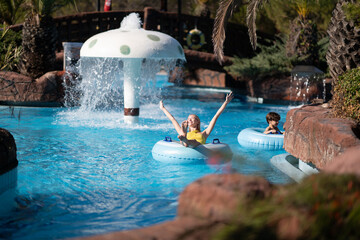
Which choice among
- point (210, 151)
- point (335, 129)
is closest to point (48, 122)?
point (210, 151)

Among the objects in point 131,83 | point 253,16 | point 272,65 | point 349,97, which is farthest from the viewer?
point 272,65

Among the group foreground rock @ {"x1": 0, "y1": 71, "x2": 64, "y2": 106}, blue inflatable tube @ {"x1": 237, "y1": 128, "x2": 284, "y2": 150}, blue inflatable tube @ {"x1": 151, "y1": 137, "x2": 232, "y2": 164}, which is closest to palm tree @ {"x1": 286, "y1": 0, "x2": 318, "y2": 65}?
foreground rock @ {"x1": 0, "y1": 71, "x2": 64, "y2": 106}

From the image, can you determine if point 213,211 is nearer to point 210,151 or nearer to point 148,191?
point 148,191

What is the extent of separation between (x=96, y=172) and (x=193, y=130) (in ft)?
6.24

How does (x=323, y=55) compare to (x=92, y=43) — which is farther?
(x=323, y=55)

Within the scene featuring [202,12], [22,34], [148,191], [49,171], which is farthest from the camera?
[202,12]

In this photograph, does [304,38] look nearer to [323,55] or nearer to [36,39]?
[323,55]

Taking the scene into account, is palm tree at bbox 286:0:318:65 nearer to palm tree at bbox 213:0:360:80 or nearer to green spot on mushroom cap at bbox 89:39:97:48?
palm tree at bbox 213:0:360:80

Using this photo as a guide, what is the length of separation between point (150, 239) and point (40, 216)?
3.07 m

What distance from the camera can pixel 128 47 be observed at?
9.77m

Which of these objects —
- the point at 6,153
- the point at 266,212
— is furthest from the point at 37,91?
the point at 266,212

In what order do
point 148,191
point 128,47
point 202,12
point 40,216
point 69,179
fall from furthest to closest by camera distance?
point 202,12
point 128,47
point 69,179
point 148,191
point 40,216

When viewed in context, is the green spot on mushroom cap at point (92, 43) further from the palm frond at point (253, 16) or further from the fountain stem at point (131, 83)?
the palm frond at point (253, 16)

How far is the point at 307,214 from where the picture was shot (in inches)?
97.9
